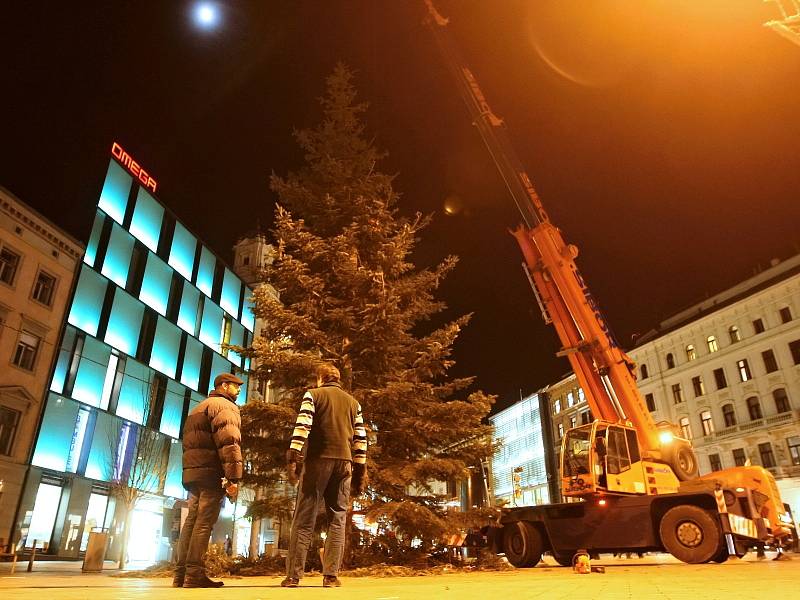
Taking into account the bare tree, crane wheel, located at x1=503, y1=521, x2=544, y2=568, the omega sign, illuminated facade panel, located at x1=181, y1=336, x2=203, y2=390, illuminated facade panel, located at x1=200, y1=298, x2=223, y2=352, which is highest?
the omega sign

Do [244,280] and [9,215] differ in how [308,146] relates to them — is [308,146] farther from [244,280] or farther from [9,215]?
[244,280]

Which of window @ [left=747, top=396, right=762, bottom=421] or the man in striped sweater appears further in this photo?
window @ [left=747, top=396, right=762, bottom=421]

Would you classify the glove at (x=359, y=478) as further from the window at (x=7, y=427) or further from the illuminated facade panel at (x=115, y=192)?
the illuminated facade panel at (x=115, y=192)

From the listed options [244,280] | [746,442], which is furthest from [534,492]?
[244,280]

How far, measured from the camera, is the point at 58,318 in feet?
84.1

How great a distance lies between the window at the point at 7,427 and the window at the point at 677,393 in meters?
42.1

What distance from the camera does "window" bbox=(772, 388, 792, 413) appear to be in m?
33.7

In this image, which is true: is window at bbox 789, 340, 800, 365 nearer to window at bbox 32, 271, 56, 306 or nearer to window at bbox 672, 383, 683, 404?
window at bbox 672, 383, 683, 404

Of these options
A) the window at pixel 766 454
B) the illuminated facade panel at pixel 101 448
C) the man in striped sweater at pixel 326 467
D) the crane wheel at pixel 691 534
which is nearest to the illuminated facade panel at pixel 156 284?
the illuminated facade panel at pixel 101 448

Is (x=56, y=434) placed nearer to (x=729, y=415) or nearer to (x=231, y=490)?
(x=231, y=490)

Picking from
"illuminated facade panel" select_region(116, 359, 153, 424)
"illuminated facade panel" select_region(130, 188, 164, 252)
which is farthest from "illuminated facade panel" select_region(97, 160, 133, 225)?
"illuminated facade panel" select_region(116, 359, 153, 424)

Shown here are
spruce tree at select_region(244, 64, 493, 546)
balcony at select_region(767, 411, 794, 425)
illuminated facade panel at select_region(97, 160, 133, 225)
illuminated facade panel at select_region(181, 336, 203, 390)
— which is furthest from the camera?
illuminated facade panel at select_region(181, 336, 203, 390)

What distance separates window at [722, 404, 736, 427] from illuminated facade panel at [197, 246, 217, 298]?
37.0 metres

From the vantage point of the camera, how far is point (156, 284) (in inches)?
1323
